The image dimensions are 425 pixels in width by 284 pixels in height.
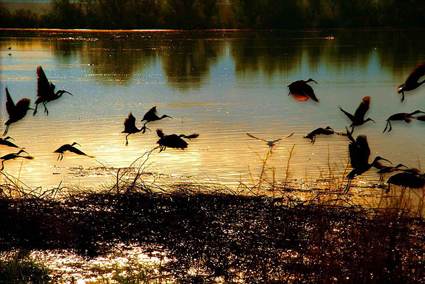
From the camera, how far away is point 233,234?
531cm

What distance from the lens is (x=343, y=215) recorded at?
225 inches

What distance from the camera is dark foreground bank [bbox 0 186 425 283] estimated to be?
4.63 m

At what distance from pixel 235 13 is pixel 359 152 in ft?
232

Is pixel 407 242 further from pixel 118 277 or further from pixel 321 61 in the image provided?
pixel 321 61

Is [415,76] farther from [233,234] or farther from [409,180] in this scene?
[233,234]

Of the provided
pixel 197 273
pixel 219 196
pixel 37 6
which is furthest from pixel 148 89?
pixel 37 6

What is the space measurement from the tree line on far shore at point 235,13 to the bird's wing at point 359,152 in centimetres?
6507

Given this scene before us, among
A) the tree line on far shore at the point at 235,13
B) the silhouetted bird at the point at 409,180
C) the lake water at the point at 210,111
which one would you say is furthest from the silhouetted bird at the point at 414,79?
the tree line on far shore at the point at 235,13

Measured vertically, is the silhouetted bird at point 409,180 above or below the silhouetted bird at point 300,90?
below

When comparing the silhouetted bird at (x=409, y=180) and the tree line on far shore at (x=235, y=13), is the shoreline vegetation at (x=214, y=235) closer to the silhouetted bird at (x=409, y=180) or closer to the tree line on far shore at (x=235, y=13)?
the silhouetted bird at (x=409, y=180)

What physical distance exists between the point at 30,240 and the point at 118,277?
1.14 metres

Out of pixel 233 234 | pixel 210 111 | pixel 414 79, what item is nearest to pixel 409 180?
pixel 414 79

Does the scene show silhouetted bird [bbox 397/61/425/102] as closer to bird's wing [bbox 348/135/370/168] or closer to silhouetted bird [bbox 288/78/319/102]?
bird's wing [bbox 348/135/370/168]

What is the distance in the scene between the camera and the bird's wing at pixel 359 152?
10.3 ft
